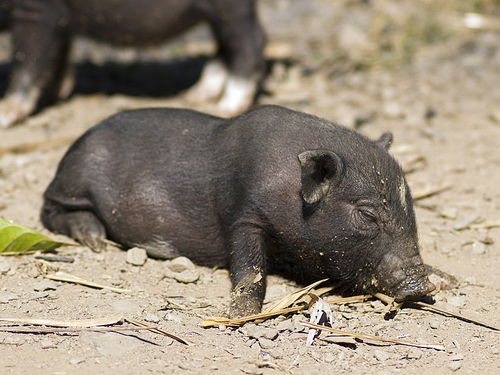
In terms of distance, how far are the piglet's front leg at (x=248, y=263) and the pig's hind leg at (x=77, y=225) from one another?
1.03 meters

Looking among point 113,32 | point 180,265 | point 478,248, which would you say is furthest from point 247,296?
point 113,32

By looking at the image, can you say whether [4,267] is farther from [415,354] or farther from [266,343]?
[415,354]

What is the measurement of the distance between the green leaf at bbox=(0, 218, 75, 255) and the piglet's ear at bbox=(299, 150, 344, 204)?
5.65 ft

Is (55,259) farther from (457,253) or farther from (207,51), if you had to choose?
(207,51)

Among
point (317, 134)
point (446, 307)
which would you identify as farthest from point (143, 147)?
point (446, 307)

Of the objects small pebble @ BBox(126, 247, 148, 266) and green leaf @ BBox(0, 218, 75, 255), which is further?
small pebble @ BBox(126, 247, 148, 266)

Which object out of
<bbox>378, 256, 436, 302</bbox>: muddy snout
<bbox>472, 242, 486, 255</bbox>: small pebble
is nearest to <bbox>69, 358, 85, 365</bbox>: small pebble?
<bbox>378, 256, 436, 302</bbox>: muddy snout

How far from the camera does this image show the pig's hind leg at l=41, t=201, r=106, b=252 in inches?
149

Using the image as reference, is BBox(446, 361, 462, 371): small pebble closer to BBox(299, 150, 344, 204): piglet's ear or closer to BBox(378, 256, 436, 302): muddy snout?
BBox(378, 256, 436, 302): muddy snout

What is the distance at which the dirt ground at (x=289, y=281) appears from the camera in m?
2.66

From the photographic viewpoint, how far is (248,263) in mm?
3275

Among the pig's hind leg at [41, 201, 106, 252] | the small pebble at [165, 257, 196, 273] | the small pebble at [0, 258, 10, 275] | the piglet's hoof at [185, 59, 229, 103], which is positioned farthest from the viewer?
the piglet's hoof at [185, 59, 229, 103]

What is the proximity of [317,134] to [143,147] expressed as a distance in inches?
49.4

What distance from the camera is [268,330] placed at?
288 cm
